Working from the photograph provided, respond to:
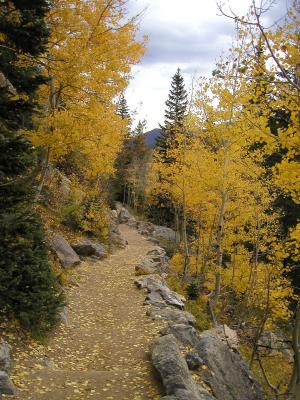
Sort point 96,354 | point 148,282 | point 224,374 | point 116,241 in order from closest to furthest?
1. point 224,374
2. point 96,354
3. point 148,282
4. point 116,241

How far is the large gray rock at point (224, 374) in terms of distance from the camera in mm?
7027

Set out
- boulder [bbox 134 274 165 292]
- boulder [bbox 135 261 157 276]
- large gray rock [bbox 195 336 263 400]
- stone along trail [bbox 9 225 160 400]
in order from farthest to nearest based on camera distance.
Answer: boulder [bbox 135 261 157 276] < boulder [bbox 134 274 165 292] < large gray rock [bbox 195 336 263 400] < stone along trail [bbox 9 225 160 400]

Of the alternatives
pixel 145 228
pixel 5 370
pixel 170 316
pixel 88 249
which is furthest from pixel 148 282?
pixel 145 228

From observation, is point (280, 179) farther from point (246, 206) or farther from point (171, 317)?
point (246, 206)

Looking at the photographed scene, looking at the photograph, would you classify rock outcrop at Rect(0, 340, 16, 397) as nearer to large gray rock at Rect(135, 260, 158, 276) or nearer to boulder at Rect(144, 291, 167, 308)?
boulder at Rect(144, 291, 167, 308)

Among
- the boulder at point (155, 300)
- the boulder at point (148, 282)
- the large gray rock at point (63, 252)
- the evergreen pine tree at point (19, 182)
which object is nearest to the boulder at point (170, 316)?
the boulder at point (155, 300)

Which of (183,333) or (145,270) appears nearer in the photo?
(183,333)

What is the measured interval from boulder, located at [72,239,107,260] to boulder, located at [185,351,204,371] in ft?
30.3

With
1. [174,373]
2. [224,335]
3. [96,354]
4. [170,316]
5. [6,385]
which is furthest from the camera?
[170,316]

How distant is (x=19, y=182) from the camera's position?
723 cm

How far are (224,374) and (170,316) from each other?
267cm

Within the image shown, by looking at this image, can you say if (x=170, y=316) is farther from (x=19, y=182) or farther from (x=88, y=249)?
(x=88, y=249)

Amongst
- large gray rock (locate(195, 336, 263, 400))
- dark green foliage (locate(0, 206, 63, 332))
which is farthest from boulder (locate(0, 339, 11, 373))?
large gray rock (locate(195, 336, 263, 400))

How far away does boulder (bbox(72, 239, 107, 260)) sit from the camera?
15.8 metres
